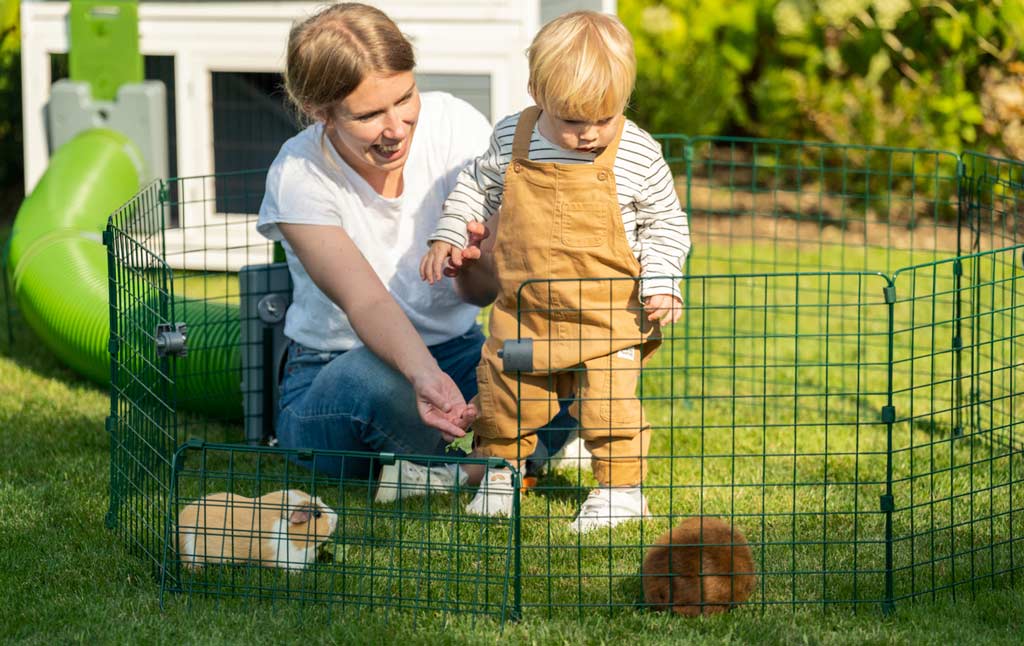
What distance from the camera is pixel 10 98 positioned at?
293 inches

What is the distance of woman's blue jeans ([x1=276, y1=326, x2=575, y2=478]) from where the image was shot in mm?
3406

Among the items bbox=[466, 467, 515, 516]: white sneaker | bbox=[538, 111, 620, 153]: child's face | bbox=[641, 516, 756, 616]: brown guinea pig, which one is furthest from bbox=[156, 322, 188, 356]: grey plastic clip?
bbox=[641, 516, 756, 616]: brown guinea pig

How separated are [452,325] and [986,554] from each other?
59.4 inches

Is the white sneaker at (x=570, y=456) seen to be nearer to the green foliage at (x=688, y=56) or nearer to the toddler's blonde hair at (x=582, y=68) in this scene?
the toddler's blonde hair at (x=582, y=68)

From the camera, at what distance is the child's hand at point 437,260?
3.16m

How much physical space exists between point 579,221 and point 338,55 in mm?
706

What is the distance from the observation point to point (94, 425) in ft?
13.8

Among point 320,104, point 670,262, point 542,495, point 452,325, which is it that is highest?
point 320,104

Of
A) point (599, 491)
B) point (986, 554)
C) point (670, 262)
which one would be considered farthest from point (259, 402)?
point (986, 554)

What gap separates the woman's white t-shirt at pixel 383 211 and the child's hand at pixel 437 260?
324mm

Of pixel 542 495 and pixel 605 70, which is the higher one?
pixel 605 70

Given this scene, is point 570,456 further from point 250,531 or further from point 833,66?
point 833,66

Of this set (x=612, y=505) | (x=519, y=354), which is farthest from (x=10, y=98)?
(x=519, y=354)

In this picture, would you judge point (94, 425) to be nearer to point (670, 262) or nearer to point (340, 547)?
point (340, 547)
